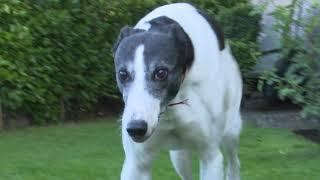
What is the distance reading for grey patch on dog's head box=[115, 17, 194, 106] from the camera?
412 cm

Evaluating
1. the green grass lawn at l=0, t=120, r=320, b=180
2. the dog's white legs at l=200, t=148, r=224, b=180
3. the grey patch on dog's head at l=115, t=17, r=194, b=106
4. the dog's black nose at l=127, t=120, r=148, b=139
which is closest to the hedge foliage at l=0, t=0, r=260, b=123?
the green grass lawn at l=0, t=120, r=320, b=180

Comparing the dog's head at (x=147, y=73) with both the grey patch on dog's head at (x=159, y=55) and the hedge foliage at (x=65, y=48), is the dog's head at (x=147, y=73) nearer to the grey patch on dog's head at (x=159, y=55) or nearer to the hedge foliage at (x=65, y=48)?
the grey patch on dog's head at (x=159, y=55)

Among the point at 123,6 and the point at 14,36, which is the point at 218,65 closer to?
the point at 14,36

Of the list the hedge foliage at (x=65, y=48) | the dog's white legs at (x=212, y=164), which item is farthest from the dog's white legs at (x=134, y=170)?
the hedge foliage at (x=65, y=48)

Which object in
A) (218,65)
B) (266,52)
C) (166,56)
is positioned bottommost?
(266,52)

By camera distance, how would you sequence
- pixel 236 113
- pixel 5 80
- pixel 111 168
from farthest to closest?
pixel 5 80 < pixel 111 168 < pixel 236 113

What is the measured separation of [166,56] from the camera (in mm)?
4203

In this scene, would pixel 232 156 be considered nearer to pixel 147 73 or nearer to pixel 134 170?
pixel 134 170

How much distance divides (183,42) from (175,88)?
28 cm

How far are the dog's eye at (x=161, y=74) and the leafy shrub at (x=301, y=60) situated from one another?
3.40m

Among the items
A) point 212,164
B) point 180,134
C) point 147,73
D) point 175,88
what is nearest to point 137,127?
point 147,73

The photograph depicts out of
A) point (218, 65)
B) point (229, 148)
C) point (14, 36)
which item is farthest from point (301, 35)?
point (14, 36)

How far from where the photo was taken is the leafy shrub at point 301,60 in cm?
746

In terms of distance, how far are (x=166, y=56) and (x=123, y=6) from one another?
649 centimetres
